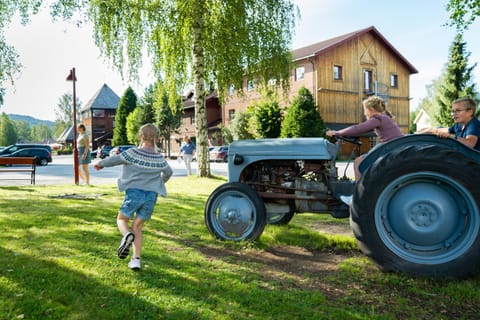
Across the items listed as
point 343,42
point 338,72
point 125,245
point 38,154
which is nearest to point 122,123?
point 38,154

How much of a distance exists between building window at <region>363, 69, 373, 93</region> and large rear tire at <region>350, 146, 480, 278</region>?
3257cm

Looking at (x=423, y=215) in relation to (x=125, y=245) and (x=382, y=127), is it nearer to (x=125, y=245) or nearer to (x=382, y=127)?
(x=382, y=127)

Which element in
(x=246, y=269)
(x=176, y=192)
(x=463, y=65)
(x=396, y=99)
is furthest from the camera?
(x=396, y=99)

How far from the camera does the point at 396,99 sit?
36094 millimetres

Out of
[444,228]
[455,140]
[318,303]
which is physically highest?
[455,140]

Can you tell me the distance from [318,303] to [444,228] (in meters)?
1.42

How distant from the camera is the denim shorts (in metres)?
3.92

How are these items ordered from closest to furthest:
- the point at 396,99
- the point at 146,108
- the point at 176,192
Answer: the point at 176,192
the point at 396,99
the point at 146,108

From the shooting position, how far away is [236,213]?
15.8 feet

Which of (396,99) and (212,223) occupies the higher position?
(396,99)

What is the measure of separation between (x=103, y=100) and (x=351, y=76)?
50.9 meters

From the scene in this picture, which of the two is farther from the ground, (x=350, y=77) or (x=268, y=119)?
(x=350, y=77)

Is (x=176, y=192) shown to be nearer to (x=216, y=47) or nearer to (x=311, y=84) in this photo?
(x=216, y=47)

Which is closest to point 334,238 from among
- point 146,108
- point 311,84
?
point 311,84
